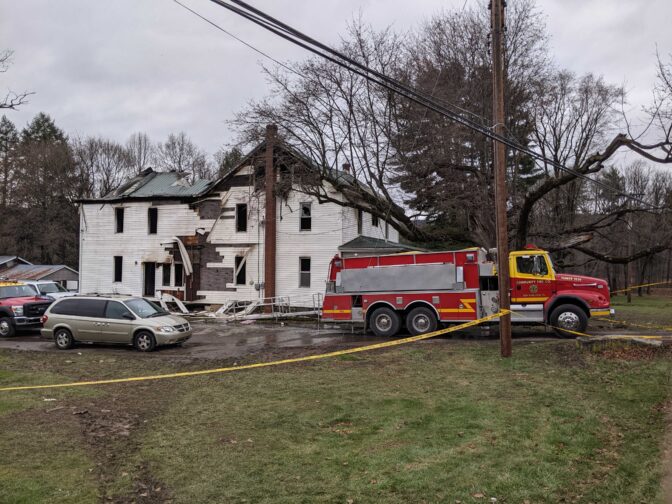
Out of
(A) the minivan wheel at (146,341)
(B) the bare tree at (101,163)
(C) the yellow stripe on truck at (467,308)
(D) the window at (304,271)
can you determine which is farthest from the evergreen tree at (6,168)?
(C) the yellow stripe on truck at (467,308)

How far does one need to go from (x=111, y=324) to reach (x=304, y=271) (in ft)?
43.2

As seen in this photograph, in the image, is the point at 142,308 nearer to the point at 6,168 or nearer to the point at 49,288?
the point at 49,288

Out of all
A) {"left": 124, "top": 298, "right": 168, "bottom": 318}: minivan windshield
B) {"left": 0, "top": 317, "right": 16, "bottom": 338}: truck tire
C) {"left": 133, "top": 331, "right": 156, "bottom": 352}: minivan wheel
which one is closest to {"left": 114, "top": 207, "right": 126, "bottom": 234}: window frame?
{"left": 0, "top": 317, "right": 16, "bottom": 338}: truck tire

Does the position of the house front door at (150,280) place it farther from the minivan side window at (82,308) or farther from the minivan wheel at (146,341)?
the minivan wheel at (146,341)

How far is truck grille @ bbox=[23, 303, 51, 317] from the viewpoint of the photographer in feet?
60.9

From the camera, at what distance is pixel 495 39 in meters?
11.3

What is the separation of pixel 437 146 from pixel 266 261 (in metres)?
10.7

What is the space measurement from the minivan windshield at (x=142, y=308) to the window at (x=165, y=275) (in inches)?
540

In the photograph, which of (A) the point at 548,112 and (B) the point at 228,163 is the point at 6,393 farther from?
(B) the point at 228,163

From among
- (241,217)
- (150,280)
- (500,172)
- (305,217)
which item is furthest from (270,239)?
(500,172)

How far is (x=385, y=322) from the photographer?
16594 mm

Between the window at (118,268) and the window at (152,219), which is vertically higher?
the window at (152,219)

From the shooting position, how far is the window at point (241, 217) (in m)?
28.3

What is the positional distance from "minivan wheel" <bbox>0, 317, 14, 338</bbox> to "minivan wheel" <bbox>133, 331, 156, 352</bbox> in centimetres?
688
